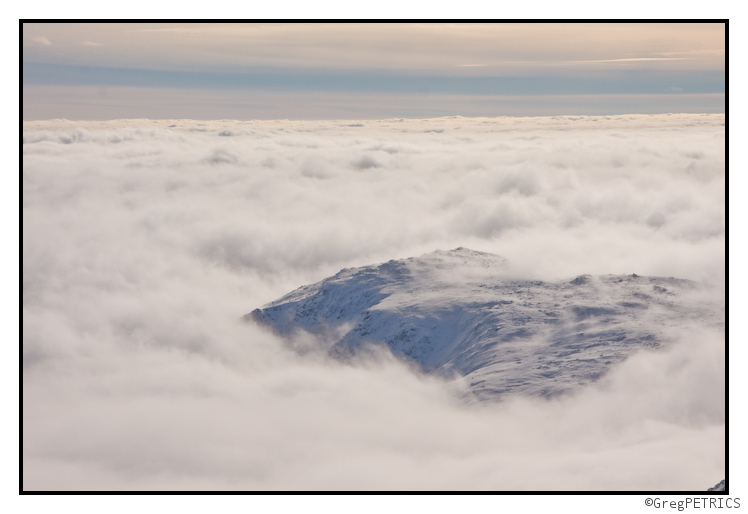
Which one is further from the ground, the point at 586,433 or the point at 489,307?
the point at 489,307

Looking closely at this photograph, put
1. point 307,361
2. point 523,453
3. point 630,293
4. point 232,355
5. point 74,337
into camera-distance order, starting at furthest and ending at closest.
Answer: point 74,337, point 232,355, point 307,361, point 630,293, point 523,453

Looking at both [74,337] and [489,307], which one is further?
[74,337]

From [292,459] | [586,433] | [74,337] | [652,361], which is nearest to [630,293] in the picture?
[652,361]

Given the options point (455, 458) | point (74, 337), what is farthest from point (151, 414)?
A: point (74, 337)

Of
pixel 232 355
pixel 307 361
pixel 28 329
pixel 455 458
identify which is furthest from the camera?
pixel 28 329

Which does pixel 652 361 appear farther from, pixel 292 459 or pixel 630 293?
pixel 292 459

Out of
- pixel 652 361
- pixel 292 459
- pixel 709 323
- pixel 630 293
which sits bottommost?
pixel 292 459

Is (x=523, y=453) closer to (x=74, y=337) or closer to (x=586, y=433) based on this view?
(x=586, y=433)
